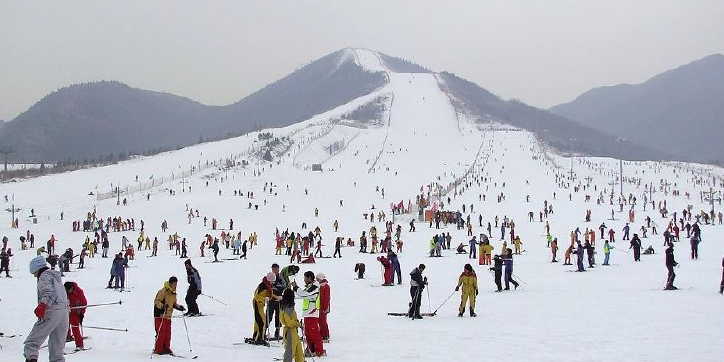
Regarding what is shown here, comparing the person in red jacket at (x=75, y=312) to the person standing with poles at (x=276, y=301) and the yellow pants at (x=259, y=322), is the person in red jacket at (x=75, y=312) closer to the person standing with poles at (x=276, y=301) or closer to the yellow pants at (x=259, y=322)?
the yellow pants at (x=259, y=322)

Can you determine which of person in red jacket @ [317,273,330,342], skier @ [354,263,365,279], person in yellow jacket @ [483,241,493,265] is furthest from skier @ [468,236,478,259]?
person in red jacket @ [317,273,330,342]

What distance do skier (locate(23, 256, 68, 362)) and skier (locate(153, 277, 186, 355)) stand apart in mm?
2203

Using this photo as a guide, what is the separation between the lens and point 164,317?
10.9 metres

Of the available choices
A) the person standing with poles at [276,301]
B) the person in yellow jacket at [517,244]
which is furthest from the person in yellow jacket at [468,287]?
the person in yellow jacket at [517,244]

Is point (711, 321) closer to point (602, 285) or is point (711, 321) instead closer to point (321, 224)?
point (602, 285)

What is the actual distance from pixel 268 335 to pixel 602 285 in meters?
10.5

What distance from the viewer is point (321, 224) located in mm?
45594

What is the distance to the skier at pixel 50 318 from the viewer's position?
27.6 feet

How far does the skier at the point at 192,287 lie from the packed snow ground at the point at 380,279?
40 cm

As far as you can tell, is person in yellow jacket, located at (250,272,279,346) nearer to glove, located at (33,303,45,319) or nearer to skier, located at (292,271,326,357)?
skier, located at (292,271,326,357)

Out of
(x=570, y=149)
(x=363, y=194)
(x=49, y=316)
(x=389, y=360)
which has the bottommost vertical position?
(x=389, y=360)

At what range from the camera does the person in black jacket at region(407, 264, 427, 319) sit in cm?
1435

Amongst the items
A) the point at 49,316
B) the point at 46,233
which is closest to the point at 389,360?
the point at 49,316

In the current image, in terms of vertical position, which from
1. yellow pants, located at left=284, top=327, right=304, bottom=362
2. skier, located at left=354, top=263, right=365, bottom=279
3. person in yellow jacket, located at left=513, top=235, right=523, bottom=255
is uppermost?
person in yellow jacket, located at left=513, top=235, right=523, bottom=255
